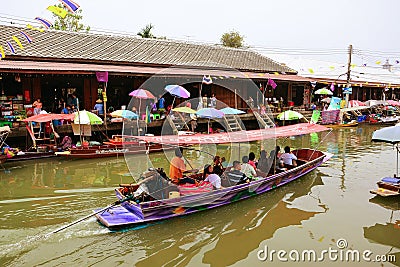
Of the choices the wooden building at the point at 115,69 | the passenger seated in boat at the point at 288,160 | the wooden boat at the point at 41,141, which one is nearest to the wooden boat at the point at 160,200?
the passenger seated in boat at the point at 288,160

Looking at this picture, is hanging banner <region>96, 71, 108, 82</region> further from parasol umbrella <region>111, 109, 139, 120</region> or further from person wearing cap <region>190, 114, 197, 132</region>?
person wearing cap <region>190, 114, 197, 132</region>

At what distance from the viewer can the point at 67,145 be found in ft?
40.4

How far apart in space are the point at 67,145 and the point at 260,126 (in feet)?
35.5

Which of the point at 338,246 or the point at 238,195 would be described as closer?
the point at 338,246

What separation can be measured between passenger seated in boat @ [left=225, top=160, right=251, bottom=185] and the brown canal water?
563 mm

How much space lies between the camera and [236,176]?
7.73 meters

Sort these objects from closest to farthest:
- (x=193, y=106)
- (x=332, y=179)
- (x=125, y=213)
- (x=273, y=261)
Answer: (x=273, y=261), (x=125, y=213), (x=332, y=179), (x=193, y=106)

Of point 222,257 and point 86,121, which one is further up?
point 86,121

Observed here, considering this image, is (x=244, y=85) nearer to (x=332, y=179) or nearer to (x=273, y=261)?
(x=332, y=179)

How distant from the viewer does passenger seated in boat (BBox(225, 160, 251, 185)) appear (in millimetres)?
7695

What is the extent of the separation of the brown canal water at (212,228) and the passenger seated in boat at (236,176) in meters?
0.56

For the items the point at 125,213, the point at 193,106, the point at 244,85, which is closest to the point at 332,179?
the point at 125,213

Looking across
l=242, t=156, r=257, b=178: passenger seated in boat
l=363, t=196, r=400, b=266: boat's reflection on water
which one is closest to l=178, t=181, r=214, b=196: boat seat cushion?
l=242, t=156, r=257, b=178: passenger seated in boat

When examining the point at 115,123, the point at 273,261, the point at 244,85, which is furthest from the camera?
the point at 244,85
